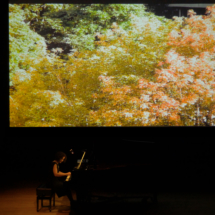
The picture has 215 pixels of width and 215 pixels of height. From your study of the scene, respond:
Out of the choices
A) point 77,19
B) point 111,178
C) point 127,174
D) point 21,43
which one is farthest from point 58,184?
point 77,19

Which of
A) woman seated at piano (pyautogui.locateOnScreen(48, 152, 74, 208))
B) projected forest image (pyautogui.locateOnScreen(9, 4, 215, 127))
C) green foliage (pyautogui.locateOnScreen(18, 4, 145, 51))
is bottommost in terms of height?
woman seated at piano (pyautogui.locateOnScreen(48, 152, 74, 208))

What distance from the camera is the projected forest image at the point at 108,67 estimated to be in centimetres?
661

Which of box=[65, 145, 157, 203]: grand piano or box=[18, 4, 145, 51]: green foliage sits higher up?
box=[18, 4, 145, 51]: green foliage

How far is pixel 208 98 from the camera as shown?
260 inches

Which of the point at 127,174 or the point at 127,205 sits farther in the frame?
the point at 127,205

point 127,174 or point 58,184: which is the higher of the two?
point 127,174

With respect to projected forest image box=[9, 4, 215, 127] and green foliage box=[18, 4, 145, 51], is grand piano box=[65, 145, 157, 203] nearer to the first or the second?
projected forest image box=[9, 4, 215, 127]

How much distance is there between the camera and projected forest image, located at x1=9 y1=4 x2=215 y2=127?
661 centimetres

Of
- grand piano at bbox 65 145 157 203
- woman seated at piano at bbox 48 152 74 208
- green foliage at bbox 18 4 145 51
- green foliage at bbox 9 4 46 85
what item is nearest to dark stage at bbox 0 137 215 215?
grand piano at bbox 65 145 157 203

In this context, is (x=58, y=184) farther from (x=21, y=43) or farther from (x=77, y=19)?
(x=77, y=19)

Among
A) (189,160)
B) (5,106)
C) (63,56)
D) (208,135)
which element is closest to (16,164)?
(5,106)

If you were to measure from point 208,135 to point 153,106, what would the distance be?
54.3 inches

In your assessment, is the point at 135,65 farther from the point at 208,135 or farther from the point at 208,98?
the point at 208,135

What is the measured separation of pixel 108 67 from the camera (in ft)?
22.2
